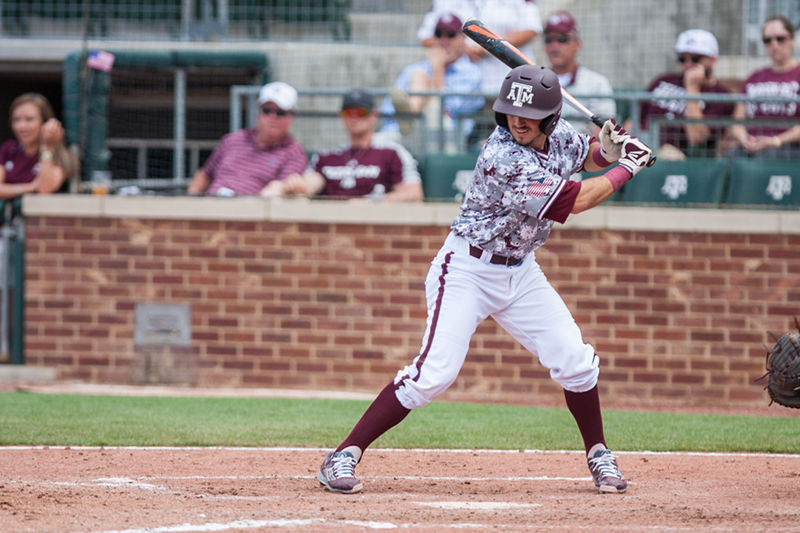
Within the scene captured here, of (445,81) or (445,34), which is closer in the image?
(445,34)

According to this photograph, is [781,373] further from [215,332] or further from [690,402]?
[215,332]

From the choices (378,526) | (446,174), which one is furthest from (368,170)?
(378,526)

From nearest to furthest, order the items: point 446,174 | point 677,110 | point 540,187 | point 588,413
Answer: point 540,187, point 588,413, point 446,174, point 677,110

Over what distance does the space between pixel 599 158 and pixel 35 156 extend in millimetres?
6553

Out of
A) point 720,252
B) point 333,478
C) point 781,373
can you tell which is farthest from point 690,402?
point 333,478

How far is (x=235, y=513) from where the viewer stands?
14.0 feet

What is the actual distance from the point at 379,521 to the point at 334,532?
11.0 inches

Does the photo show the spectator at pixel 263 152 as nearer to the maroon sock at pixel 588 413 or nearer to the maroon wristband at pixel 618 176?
the maroon sock at pixel 588 413

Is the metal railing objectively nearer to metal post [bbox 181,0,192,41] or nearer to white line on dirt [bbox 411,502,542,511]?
metal post [bbox 181,0,192,41]

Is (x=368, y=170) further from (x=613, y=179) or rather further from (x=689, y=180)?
(x=613, y=179)

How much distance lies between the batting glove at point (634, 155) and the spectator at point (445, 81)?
5045 millimetres

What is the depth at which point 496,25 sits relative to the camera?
34.3 ft

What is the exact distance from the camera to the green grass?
652cm

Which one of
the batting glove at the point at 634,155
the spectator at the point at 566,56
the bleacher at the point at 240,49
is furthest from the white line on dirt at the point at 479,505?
the bleacher at the point at 240,49
